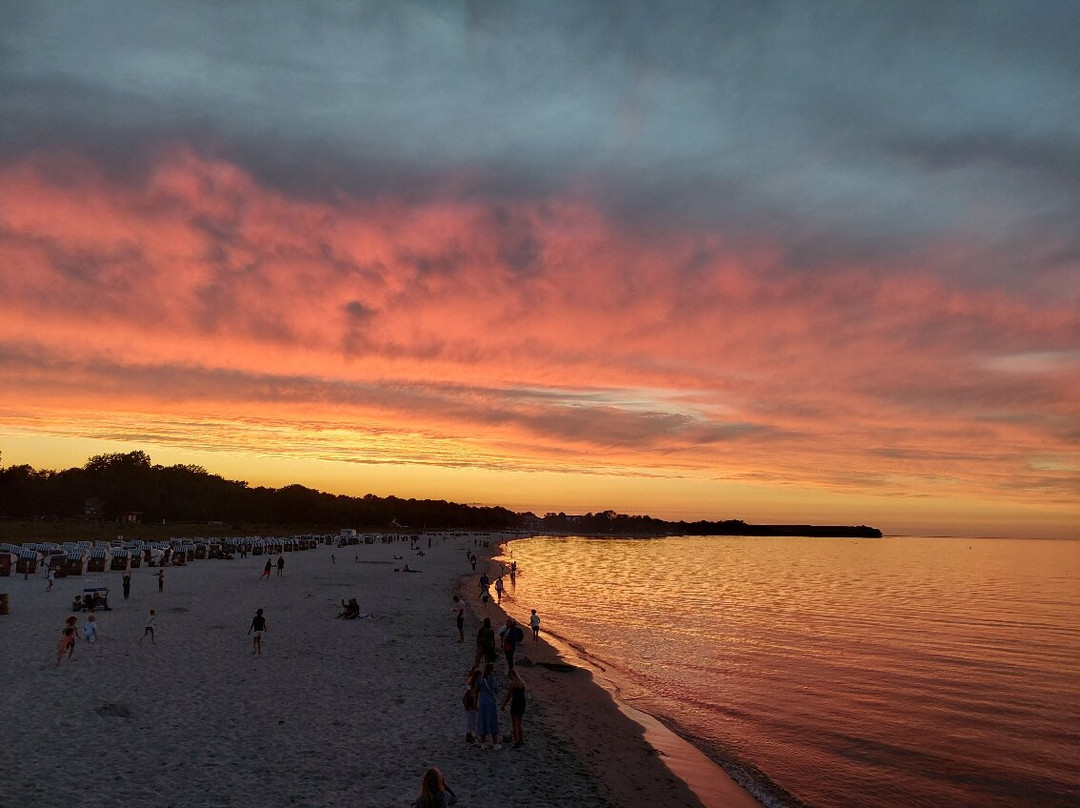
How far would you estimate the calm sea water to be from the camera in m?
19.2

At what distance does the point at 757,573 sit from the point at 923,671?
262 ft

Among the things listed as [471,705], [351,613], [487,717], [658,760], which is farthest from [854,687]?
[351,613]

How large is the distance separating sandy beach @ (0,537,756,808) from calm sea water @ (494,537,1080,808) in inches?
145

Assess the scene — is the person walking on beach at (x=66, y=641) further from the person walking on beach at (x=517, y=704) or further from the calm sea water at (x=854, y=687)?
the calm sea water at (x=854, y=687)

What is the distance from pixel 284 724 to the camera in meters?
17.5

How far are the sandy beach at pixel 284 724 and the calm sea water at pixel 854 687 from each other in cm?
369

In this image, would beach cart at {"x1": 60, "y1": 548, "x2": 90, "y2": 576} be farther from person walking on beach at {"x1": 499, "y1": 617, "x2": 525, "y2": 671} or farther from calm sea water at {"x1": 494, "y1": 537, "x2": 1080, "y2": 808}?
person walking on beach at {"x1": 499, "y1": 617, "x2": 525, "y2": 671}

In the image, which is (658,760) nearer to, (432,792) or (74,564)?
(432,792)

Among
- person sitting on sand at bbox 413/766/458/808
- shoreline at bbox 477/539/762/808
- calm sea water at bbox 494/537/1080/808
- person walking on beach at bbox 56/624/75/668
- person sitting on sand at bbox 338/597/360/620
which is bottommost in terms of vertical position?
calm sea water at bbox 494/537/1080/808

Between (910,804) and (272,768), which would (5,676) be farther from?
(910,804)

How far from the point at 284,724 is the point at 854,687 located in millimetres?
24505

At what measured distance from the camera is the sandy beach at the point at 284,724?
13.5m

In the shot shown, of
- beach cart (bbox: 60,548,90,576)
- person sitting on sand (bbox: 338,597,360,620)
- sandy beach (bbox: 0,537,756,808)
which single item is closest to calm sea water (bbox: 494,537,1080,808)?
sandy beach (bbox: 0,537,756,808)

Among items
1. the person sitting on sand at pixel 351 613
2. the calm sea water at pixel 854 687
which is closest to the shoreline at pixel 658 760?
the calm sea water at pixel 854 687
